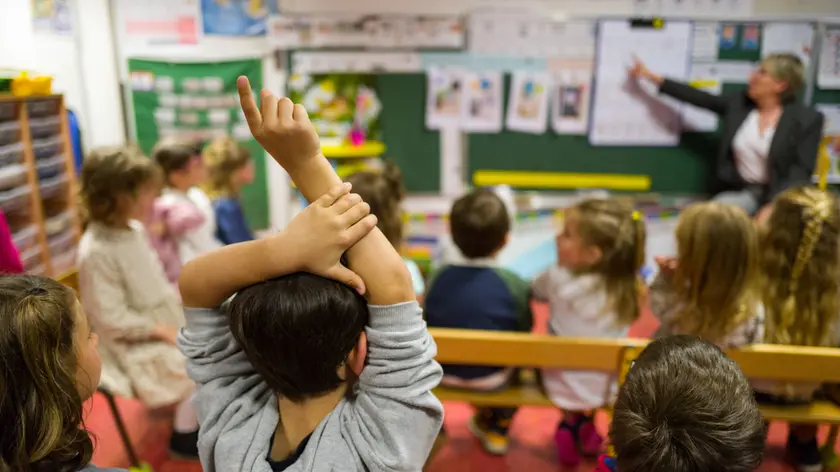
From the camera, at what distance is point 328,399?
942 mm

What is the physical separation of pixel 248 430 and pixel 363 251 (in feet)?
1.06

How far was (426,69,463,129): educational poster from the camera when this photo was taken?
3.72m

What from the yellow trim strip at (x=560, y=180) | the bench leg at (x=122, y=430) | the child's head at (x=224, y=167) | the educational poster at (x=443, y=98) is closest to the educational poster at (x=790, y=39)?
the yellow trim strip at (x=560, y=180)

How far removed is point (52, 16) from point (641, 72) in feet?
11.3

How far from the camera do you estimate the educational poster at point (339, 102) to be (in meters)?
3.74

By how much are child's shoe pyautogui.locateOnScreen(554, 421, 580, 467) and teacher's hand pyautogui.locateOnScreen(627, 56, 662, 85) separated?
2.26 m

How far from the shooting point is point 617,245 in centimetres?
195

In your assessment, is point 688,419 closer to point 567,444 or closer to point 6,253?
point 567,444

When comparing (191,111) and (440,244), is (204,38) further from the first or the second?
(440,244)

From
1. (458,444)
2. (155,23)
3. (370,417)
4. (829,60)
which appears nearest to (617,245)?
(458,444)

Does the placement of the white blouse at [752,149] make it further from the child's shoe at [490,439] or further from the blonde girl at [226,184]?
the blonde girl at [226,184]

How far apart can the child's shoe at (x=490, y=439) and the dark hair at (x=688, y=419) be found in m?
1.38

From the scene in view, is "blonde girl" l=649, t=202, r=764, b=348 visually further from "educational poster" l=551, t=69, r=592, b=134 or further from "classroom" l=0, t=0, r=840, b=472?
"educational poster" l=551, t=69, r=592, b=134

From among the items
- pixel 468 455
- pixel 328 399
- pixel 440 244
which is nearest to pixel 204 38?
pixel 440 244
